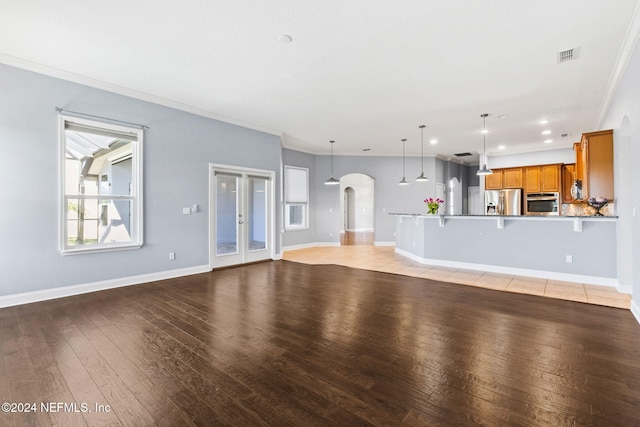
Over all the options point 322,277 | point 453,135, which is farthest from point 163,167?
point 453,135

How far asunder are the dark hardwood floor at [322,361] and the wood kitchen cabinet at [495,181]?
5.78 meters

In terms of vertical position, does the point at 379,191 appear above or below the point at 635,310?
above

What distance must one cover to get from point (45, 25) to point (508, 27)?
472 centimetres

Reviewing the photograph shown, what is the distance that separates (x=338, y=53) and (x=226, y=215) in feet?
12.6

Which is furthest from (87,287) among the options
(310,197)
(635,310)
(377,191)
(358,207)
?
(358,207)

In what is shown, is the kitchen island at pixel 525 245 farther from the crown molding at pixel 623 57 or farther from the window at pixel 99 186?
the window at pixel 99 186

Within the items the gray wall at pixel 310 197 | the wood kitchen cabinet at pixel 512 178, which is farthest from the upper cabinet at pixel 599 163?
the gray wall at pixel 310 197

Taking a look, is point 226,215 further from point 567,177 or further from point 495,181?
point 567,177

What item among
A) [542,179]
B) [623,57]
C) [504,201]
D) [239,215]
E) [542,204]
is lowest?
[239,215]

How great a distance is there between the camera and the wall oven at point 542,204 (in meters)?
7.89

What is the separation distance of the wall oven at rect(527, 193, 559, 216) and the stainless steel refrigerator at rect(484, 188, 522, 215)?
0.25 meters

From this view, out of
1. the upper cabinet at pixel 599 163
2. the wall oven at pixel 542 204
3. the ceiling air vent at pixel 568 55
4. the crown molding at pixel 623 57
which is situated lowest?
the wall oven at pixel 542 204

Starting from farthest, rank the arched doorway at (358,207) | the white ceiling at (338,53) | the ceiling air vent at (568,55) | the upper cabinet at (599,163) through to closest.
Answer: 1. the arched doorway at (358,207)
2. the upper cabinet at (599,163)
3. the ceiling air vent at (568,55)
4. the white ceiling at (338,53)

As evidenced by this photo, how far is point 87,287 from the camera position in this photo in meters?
4.29
